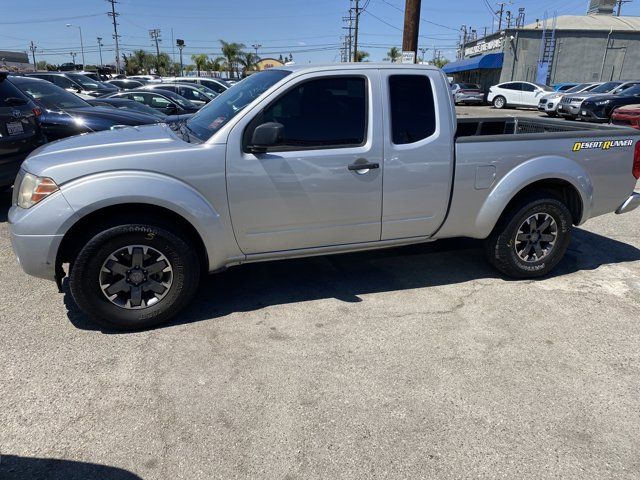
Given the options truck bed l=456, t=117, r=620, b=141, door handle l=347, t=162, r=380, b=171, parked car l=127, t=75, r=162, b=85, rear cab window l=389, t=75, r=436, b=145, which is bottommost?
door handle l=347, t=162, r=380, b=171

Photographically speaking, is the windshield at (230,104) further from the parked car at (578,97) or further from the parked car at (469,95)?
the parked car at (469,95)

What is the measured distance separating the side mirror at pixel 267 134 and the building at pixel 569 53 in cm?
3960

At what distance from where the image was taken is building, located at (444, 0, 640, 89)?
3616 cm

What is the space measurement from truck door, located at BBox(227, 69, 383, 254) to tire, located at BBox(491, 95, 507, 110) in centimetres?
2822

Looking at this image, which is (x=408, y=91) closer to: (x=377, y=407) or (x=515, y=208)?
(x=515, y=208)

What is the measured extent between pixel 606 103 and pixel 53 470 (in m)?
19.8

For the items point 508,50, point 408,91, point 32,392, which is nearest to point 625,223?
point 408,91

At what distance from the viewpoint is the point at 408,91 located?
3.83 metres

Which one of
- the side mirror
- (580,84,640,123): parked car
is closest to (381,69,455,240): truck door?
the side mirror

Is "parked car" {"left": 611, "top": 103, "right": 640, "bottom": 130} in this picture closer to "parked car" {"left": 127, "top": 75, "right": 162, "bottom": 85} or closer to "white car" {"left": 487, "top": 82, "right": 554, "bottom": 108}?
"white car" {"left": 487, "top": 82, "right": 554, "bottom": 108}

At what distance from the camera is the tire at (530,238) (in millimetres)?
4266

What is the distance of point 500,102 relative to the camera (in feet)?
95.3

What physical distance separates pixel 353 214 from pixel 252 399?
64.2 inches

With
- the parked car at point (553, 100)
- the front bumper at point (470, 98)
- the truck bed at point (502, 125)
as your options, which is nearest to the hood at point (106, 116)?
the truck bed at point (502, 125)
